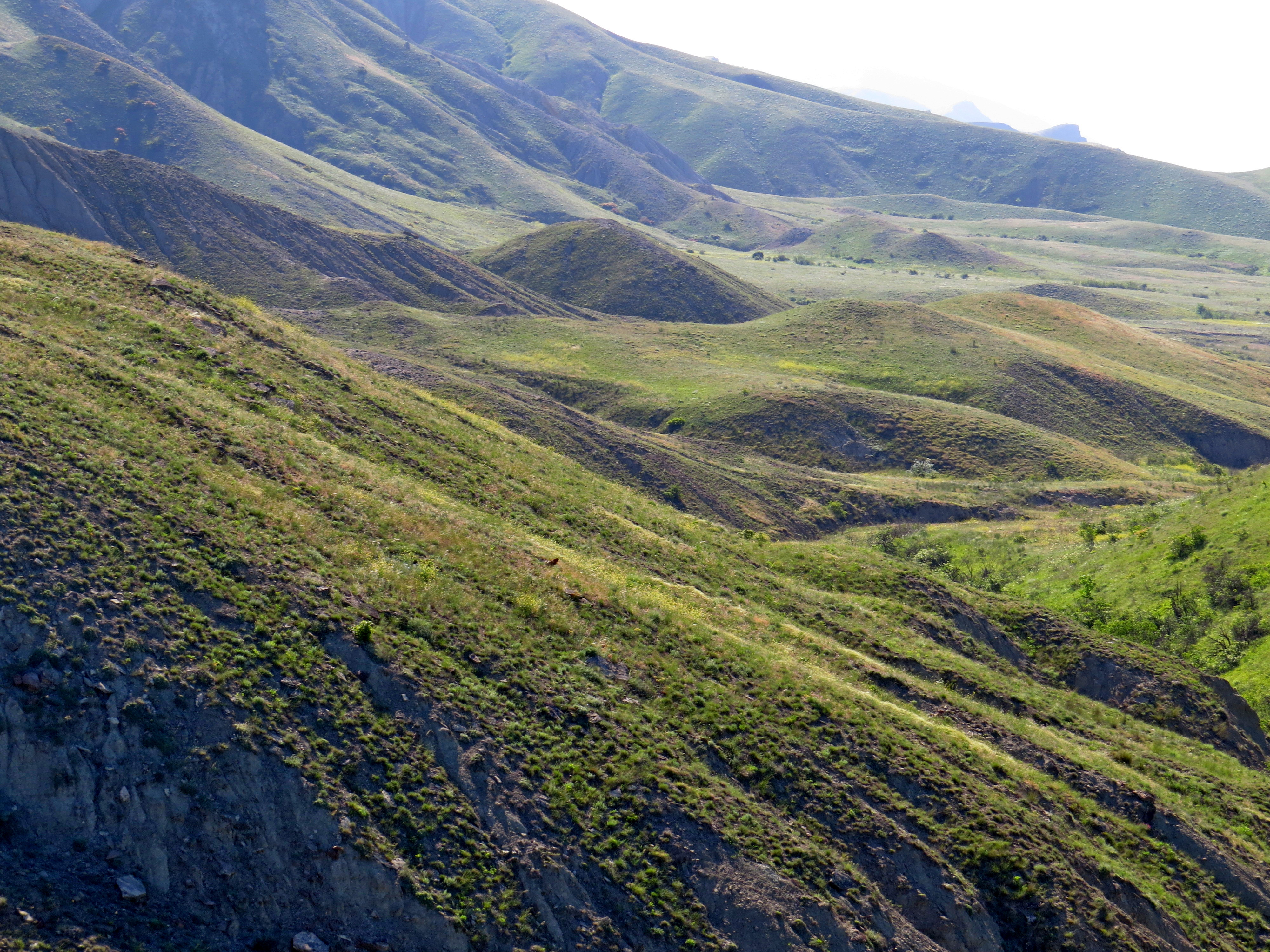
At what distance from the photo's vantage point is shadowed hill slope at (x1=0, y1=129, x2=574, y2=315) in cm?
8406

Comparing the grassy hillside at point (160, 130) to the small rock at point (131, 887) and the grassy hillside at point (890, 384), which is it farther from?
the small rock at point (131, 887)

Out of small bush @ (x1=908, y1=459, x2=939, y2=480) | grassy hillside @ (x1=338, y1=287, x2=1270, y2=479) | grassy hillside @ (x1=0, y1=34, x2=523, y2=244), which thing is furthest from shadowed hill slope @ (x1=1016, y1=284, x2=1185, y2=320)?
grassy hillside @ (x1=0, y1=34, x2=523, y2=244)

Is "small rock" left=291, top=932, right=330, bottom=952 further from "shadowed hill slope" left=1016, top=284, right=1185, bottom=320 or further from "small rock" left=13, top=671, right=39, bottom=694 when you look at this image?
"shadowed hill slope" left=1016, top=284, right=1185, bottom=320

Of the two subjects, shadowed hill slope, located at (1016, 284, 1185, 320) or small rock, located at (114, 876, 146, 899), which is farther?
shadowed hill slope, located at (1016, 284, 1185, 320)

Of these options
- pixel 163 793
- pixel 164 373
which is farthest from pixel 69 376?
pixel 163 793

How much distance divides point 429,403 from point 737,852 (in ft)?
101

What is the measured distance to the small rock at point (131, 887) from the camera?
14.3m

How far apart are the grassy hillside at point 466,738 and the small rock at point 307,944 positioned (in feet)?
0.59

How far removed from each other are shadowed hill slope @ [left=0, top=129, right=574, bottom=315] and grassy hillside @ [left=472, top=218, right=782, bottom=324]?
34.5 ft

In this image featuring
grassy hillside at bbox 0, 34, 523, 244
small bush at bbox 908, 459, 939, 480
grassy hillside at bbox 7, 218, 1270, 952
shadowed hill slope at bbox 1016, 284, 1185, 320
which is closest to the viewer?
grassy hillside at bbox 7, 218, 1270, 952

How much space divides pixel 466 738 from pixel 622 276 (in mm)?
114824

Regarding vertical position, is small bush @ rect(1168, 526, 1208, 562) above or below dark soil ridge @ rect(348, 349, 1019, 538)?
above

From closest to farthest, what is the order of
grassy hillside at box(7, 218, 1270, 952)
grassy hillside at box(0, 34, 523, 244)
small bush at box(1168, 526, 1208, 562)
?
grassy hillside at box(7, 218, 1270, 952)
small bush at box(1168, 526, 1208, 562)
grassy hillside at box(0, 34, 523, 244)

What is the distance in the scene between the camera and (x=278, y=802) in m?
16.4
